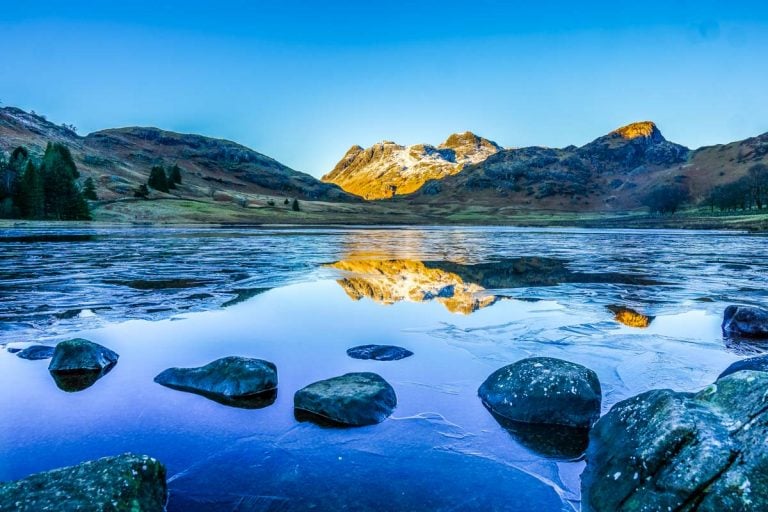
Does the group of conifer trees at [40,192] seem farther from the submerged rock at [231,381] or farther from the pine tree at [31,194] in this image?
the submerged rock at [231,381]

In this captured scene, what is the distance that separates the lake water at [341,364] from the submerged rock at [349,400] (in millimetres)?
236

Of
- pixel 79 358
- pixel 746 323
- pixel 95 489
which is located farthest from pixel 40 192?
pixel 746 323

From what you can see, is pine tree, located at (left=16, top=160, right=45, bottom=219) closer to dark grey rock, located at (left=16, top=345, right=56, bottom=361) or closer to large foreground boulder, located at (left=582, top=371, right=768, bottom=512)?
dark grey rock, located at (left=16, top=345, right=56, bottom=361)

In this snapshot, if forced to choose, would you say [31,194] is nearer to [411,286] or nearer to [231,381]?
[411,286]

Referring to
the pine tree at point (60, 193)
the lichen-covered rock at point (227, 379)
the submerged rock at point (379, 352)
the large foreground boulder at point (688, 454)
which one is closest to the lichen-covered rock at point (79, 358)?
the lichen-covered rock at point (227, 379)

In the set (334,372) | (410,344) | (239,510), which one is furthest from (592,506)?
(410,344)

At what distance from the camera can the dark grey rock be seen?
32.8 feet

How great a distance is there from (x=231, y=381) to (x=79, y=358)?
3.36 m

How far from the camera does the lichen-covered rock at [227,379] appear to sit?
8.32 meters

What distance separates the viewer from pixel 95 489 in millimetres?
4574

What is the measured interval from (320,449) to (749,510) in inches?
180

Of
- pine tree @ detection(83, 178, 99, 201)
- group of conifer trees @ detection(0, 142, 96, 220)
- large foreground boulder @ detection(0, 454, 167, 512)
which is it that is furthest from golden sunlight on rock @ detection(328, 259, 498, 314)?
pine tree @ detection(83, 178, 99, 201)

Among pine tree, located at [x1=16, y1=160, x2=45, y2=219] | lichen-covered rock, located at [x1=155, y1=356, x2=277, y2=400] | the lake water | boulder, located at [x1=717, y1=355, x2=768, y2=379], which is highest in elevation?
pine tree, located at [x1=16, y1=160, x2=45, y2=219]

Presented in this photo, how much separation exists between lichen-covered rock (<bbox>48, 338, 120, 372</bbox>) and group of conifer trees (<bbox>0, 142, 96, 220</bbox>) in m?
97.9
